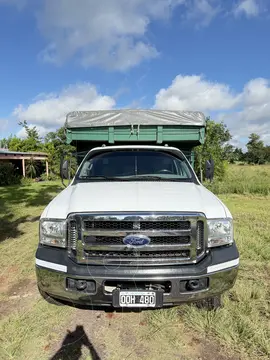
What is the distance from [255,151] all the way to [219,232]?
68411mm

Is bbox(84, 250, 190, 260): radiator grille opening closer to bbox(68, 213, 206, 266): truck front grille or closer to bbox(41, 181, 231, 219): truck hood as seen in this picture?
bbox(68, 213, 206, 266): truck front grille

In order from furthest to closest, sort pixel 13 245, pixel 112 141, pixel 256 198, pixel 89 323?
pixel 256 198, pixel 112 141, pixel 13 245, pixel 89 323

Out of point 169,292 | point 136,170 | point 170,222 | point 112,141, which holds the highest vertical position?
point 112,141

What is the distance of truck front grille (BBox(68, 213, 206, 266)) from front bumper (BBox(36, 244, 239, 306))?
80mm

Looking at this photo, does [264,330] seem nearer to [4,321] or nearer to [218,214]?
[218,214]

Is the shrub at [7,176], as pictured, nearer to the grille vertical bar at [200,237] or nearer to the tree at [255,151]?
the grille vertical bar at [200,237]

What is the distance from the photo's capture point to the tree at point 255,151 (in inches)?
2516

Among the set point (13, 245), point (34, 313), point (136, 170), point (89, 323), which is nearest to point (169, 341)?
point (89, 323)

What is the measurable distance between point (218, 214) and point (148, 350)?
146 cm

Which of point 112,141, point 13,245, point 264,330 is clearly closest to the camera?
point 264,330

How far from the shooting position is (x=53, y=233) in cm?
285

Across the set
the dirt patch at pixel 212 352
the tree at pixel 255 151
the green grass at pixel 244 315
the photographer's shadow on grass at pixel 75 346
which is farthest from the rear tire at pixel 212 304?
the tree at pixel 255 151

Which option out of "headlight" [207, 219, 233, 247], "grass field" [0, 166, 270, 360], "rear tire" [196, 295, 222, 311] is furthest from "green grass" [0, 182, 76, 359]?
"headlight" [207, 219, 233, 247]

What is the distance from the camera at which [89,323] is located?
9.93ft
